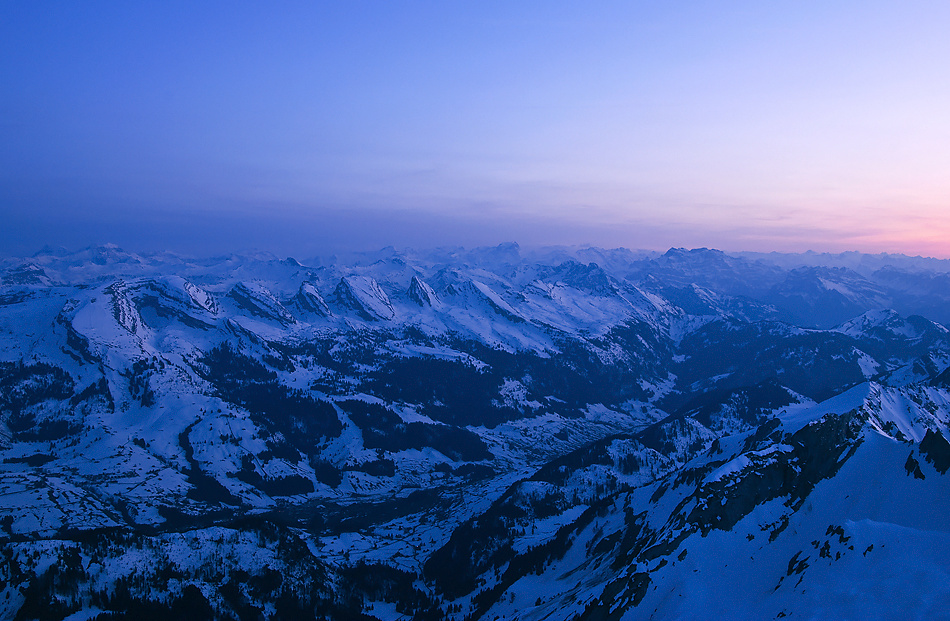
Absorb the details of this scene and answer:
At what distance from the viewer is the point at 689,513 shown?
124m

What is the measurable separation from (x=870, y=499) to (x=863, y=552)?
84.6ft

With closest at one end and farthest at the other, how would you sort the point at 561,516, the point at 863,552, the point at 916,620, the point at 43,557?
the point at 916,620
the point at 863,552
the point at 43,557
the point at 561,516

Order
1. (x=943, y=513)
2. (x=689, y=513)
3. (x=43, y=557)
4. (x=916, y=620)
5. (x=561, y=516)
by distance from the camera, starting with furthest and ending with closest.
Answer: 1. (x=561, y=516)
2. (x=689, y=513)
3. (x=43, y=557)
4. (x=943, y=513)
5. (x=916, y=620)

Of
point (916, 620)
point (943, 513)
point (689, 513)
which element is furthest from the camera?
point (689, 513)

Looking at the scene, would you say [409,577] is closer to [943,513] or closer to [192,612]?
[192,612]

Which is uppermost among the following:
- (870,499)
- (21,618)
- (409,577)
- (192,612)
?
(870,499)

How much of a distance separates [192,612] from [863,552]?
414 feet

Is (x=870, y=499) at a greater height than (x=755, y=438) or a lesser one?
greater

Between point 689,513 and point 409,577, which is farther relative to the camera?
point 409,577

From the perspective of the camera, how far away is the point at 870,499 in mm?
109188

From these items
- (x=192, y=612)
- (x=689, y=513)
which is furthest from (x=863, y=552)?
(x=192, y=612)

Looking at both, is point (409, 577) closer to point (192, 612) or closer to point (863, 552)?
point (192, 612)

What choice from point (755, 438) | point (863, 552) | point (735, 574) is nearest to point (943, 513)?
point (863, 552)

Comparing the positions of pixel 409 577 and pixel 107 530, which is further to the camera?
pixel 409 577
